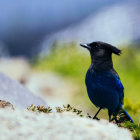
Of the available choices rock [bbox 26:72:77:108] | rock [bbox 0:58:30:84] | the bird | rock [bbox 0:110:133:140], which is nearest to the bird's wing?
the bird

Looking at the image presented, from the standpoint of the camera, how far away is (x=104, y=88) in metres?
5.00

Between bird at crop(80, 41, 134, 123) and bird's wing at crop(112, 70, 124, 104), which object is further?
bird's wing at crop(112, 70, 124, 104)

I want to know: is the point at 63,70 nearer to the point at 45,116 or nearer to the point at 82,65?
the point at 82,65

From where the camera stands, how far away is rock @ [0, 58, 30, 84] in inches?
498

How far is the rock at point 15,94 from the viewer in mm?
5461

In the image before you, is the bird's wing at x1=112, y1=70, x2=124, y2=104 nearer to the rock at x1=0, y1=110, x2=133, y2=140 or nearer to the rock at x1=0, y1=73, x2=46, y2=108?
the rock at x1=0, y1=73, x2=46, y2=108

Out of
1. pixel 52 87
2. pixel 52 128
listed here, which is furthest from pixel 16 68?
pixel 52 128

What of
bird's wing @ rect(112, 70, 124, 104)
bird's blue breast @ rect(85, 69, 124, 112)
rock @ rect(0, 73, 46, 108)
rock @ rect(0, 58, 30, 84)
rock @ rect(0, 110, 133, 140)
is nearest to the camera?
rock @ rect(0, 110, 133, 140)

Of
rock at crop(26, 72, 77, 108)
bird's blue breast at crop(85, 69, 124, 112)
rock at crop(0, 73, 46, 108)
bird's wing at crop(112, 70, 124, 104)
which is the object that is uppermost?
rock at crop(26, 72, 77, 108)

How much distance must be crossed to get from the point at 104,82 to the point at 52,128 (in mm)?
1838

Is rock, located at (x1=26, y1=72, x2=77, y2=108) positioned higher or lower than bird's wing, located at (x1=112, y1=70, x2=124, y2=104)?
higher

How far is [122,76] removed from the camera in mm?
11492

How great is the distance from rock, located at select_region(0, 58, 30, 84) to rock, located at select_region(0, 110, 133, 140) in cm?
873

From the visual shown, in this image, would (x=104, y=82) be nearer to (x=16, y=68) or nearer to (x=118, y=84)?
(x=118, y=84)
